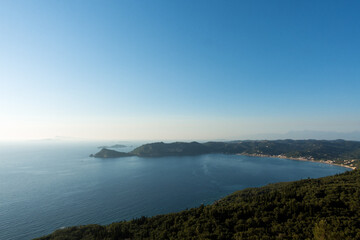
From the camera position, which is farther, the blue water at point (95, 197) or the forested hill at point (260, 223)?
the blue water at point (95, 197)

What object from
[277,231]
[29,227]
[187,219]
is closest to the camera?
[277,231]

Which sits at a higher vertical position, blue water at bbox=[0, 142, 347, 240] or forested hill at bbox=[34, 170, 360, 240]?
forested hill at bbox=[34, 170, 360, 240]

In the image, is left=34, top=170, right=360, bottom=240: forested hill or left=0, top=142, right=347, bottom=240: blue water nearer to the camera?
left=34, top=170, right=360, bottom=240: forested hill

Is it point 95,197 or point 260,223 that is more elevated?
point 260,223

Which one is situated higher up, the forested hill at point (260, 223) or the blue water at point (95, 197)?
the forested hill at point (260, 223)

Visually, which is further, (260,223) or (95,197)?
(95,197)

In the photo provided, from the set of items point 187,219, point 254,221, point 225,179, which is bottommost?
point 225,179

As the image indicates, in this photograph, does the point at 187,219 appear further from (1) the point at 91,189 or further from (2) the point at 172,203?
(1) the point at 91,189

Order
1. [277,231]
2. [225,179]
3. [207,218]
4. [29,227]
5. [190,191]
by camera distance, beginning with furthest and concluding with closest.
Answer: [225,179] → [190,191] → [29,227] → [207,218] → [277,231]

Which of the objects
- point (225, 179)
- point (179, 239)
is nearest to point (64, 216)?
point (179, 239)

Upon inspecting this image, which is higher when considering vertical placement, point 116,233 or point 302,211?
point 302,211

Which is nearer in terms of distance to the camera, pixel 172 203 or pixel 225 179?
pixel 172 203
